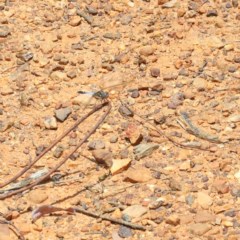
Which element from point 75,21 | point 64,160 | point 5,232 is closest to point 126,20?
point 75,21

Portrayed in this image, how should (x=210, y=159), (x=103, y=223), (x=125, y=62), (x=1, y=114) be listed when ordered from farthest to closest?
(x=125, y=62) → (x=1, y=114) → (x=210, y=159) → (x=103, y=223)

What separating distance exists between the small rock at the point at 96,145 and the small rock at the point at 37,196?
0.27 meters

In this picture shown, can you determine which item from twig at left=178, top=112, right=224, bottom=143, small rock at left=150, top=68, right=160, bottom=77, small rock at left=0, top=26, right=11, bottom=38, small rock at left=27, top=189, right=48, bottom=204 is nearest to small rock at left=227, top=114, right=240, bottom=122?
twig at left=178, top=112, right=224, bottom=143

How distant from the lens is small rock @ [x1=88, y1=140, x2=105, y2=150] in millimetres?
2816

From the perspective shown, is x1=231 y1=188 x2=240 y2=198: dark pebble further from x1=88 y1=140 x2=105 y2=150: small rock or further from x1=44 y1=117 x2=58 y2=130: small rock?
x1=44 y1=117 x2=58 y2=130: small rock

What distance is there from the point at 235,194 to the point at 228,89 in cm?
56

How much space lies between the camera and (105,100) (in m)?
2.99

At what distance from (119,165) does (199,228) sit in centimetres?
40

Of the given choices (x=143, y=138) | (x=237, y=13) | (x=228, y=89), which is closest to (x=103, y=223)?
(x=143, y=138)

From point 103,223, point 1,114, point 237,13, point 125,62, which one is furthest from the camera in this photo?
point 237,13

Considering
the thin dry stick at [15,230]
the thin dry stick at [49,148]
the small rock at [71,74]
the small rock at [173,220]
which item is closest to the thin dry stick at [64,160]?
the thin dry stick at [49,148]

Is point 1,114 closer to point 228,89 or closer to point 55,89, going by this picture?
point 55,89

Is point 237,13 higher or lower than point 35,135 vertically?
higher

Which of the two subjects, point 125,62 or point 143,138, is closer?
point 143,138
